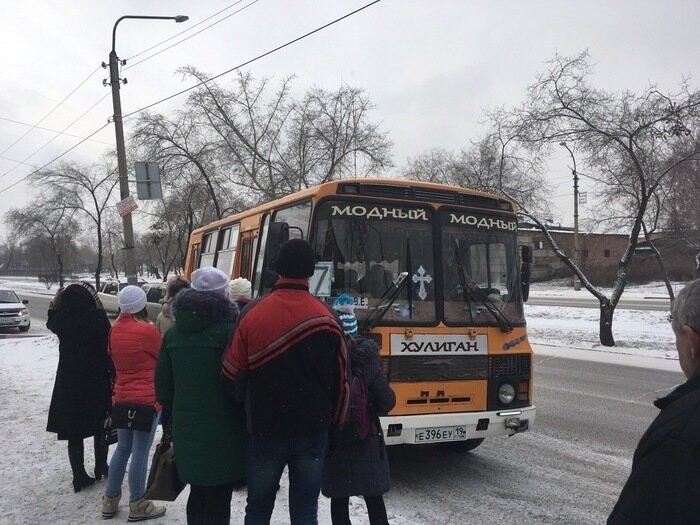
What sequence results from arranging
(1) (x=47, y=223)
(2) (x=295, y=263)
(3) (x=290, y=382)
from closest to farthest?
(3) (x=290, y=382), (2) (x=295, y=263), (1) (x=47, y=223)

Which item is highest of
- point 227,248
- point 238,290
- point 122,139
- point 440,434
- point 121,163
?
point 122,139

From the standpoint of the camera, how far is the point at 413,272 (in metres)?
5.80

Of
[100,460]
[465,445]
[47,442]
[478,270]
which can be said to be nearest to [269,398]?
[100,460]

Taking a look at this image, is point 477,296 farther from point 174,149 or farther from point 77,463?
point 174,149

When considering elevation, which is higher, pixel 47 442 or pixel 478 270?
pixel 478 270

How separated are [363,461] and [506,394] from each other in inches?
99.3

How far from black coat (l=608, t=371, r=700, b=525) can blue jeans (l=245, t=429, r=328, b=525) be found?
1.91 m

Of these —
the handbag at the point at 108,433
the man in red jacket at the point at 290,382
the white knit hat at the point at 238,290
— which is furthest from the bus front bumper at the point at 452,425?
the handbag at the point at 108,433

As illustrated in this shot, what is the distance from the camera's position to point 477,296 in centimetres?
595

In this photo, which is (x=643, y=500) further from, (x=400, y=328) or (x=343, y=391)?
(x=400, y=328)

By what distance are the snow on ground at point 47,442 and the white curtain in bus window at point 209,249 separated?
126 inches

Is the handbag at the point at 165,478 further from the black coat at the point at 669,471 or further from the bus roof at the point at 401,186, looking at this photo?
the bus roof at the point at 401,186

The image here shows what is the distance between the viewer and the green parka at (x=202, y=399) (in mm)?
3211

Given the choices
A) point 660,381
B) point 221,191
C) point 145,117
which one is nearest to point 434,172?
point 221,191
